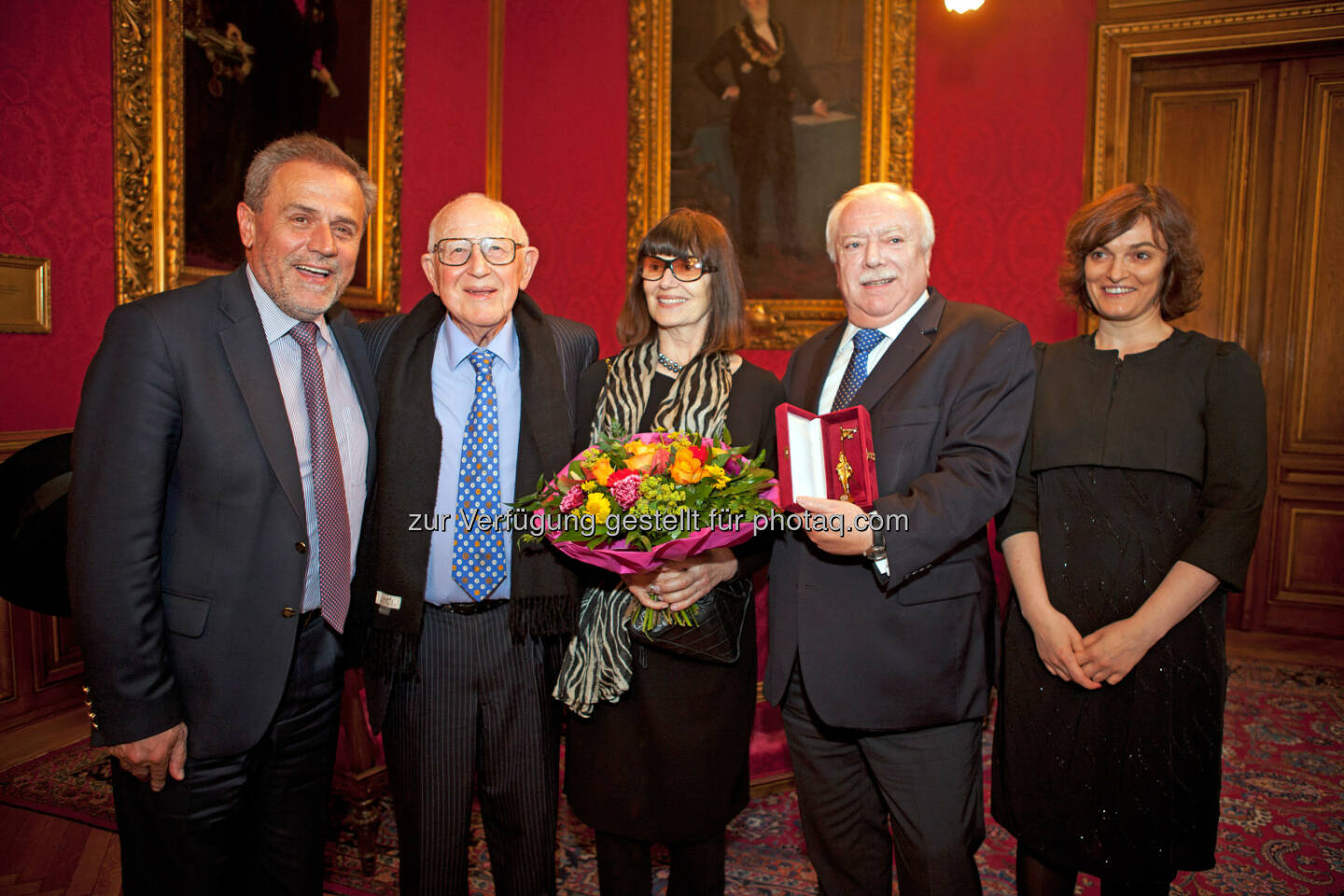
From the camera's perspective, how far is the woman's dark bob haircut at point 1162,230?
2.04 m

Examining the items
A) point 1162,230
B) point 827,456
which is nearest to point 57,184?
point 827,456

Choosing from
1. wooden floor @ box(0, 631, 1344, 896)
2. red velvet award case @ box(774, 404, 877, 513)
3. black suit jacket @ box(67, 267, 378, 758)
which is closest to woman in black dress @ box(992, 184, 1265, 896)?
red velvet award case @ box(774, 404, 877, 513)

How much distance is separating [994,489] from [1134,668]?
0.56 m

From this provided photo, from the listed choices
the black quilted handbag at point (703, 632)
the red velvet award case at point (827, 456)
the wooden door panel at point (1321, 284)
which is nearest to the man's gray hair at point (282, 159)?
the red velvet award case at point (827, 456)

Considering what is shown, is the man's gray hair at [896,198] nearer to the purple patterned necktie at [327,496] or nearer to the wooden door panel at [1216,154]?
the purple patterned necktie at [327,496]

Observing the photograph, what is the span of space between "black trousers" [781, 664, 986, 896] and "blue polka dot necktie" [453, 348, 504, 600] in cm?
81

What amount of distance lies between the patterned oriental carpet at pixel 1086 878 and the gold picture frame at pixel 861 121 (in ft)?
10.2

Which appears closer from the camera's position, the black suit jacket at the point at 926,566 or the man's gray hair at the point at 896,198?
the black suit jacket at the point at 926,566

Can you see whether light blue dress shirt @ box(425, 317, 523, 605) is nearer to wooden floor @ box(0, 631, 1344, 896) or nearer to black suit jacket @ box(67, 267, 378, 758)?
black suit jacket @ box(67, 267, 378, 758)

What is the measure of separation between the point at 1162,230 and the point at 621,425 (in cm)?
143

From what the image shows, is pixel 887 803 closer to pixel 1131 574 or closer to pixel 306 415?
pixel 1131 574

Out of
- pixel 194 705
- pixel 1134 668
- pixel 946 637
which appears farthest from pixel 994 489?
pixel 194 705

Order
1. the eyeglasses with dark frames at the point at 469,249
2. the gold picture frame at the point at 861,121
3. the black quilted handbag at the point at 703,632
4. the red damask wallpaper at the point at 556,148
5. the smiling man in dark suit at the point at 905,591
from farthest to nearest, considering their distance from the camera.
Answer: the gold picture frame at the point at 861,121 < the red damask wallpaper at the point at 556,148 < the eyeglasses with dark frames at the point at 469,249 < the black quilted handbag at the point at 703,632 < the smiling man in dark suit at the point at 905,591

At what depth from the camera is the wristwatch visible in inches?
71.1
